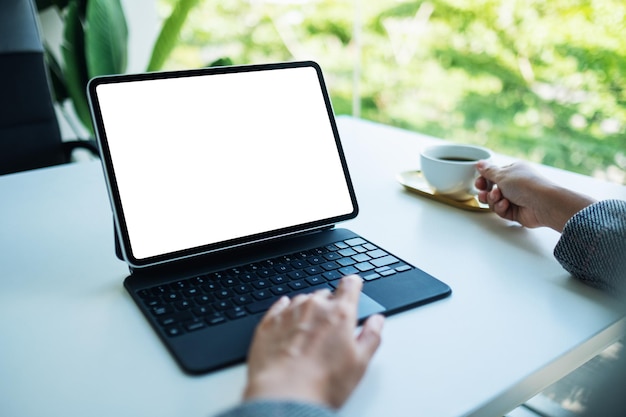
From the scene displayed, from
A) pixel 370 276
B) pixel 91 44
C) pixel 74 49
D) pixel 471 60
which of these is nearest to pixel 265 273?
pixel 370 276

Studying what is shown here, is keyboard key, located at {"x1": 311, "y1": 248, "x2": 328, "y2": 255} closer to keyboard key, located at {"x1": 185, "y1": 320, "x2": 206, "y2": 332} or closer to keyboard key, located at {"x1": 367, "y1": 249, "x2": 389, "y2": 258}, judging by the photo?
keyboard key, located at {"x1": 367, "y1": 249, "x2": 389, "y2": 258}

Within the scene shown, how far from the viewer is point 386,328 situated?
1.95 feet

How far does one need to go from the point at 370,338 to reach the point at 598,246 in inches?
13.2

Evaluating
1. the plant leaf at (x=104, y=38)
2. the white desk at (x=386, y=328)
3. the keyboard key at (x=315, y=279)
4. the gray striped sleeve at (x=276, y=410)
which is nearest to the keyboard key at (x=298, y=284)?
the keyboard key at (x=315, y=279)

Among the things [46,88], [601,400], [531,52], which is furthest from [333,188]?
[531,52]

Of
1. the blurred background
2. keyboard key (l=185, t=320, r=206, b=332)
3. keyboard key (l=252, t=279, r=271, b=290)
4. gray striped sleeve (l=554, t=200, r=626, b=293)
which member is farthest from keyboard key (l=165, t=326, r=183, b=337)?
the blurred background

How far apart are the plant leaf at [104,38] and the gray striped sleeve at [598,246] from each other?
1.61 meters

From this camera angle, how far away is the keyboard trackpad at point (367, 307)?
0.60m

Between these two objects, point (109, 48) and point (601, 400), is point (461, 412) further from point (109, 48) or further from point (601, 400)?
point (109, 48)

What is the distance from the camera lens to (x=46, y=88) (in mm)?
1476

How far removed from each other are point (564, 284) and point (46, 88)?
133cm

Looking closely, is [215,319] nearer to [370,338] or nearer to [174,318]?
[174,318]

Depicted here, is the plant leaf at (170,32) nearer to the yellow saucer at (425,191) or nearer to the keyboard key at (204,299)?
the yellow saucer at (425,191)

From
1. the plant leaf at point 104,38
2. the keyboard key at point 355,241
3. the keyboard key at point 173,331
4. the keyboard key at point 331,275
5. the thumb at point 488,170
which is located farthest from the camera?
the plant leaf at point 104,38
